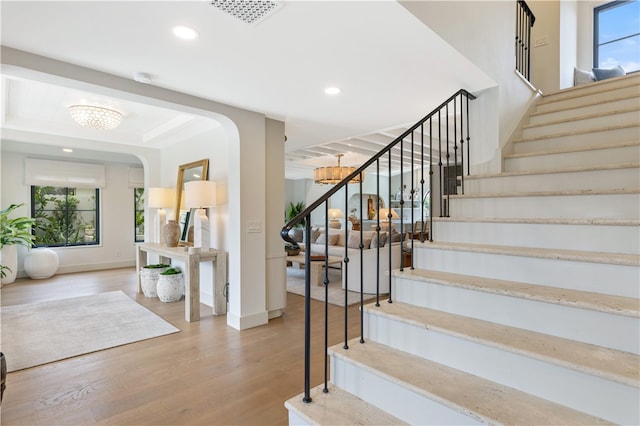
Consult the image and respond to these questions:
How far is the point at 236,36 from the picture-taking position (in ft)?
6.97

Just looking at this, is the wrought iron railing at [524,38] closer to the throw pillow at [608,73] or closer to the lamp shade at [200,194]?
the throw pillow at [608,73]

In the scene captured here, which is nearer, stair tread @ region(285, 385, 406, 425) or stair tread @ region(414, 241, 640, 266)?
stair tread @ region(285, 385, 406, 425)

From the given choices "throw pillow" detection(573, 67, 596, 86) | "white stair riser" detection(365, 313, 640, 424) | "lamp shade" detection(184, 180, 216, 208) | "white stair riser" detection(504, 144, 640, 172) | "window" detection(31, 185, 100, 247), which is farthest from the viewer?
"window" detection(31, 185, 100, 247)

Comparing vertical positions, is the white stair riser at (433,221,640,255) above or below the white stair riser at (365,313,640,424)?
above

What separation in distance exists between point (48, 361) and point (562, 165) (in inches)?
183

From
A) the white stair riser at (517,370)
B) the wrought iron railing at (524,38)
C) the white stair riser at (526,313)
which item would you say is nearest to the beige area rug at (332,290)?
the white stair riser at (526,313)

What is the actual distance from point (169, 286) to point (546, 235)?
448cm

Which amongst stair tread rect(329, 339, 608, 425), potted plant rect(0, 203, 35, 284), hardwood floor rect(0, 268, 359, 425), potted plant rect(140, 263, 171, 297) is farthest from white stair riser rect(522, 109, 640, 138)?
potted plant rect(0, 203, 35, 284)

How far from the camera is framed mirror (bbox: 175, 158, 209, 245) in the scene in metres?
4.94

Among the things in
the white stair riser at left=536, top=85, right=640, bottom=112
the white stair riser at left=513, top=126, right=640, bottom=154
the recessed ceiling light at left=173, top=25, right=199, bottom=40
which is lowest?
the white stair riser at left=513, top=126, right=640, bottom=154

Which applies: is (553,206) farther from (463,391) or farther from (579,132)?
(463,391)

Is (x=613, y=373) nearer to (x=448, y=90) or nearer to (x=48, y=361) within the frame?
(x=448, y=90)

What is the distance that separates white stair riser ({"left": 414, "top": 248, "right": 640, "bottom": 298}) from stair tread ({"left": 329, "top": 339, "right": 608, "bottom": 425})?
0.70 metres

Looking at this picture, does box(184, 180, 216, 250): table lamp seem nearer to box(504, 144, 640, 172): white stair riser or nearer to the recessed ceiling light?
the recessed ceiling light
